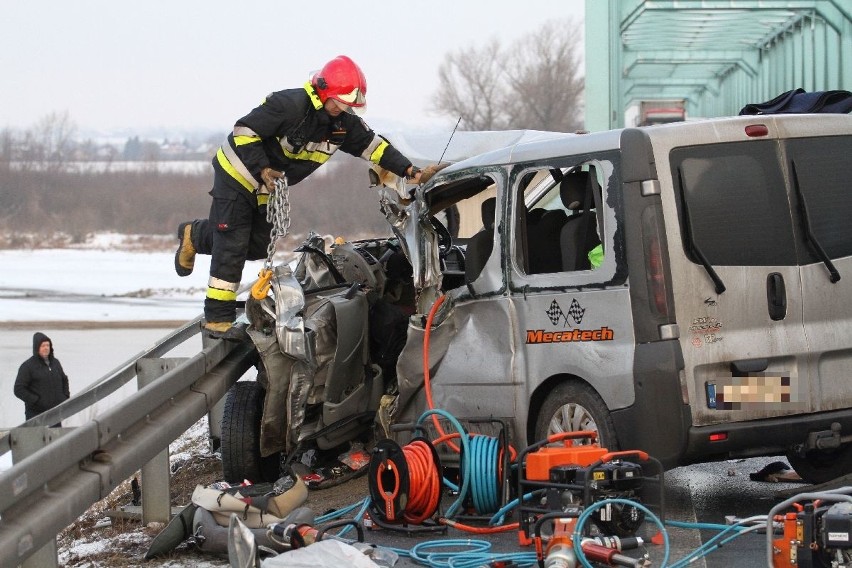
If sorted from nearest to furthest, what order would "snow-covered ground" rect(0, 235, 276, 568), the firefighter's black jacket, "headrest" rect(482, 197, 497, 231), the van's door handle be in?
the van's door handle
"headrest" rect(482, 197, 497, 231)
the firefighter's black jacket
"snow-covered ground" rect(0, 235, 276, 568)

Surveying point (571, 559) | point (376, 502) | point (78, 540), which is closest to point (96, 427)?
point (376, 502)

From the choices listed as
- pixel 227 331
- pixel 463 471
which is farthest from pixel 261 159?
pixel 463 471

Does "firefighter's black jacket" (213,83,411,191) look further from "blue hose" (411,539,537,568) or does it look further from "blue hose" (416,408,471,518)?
"blue hose" (411,539,537,568)

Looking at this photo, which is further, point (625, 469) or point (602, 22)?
point (602, 22)

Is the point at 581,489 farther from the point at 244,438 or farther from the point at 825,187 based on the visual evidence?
the point at 244,438

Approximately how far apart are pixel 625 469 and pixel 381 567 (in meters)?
1.13

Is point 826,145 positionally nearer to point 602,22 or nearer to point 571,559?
point 571,559

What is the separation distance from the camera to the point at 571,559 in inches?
200

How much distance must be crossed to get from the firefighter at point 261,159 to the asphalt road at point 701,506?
146cm

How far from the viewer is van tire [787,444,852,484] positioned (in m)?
7.04

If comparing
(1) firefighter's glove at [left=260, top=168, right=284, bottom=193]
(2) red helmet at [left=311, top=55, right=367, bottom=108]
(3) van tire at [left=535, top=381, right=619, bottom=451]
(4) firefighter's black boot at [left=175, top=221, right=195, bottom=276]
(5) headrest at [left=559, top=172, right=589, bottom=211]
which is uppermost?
(2) red helmet at [left=311, top=55, right=367, bottom=108]

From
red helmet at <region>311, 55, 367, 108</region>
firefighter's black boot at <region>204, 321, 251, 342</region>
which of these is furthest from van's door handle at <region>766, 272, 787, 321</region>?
red helmet at <region>311, 55, 367, 108</region>

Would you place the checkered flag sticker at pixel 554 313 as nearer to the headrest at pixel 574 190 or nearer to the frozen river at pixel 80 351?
the headrest at pixel 574 190

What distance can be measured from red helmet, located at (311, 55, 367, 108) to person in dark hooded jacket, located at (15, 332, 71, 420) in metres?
6.26
